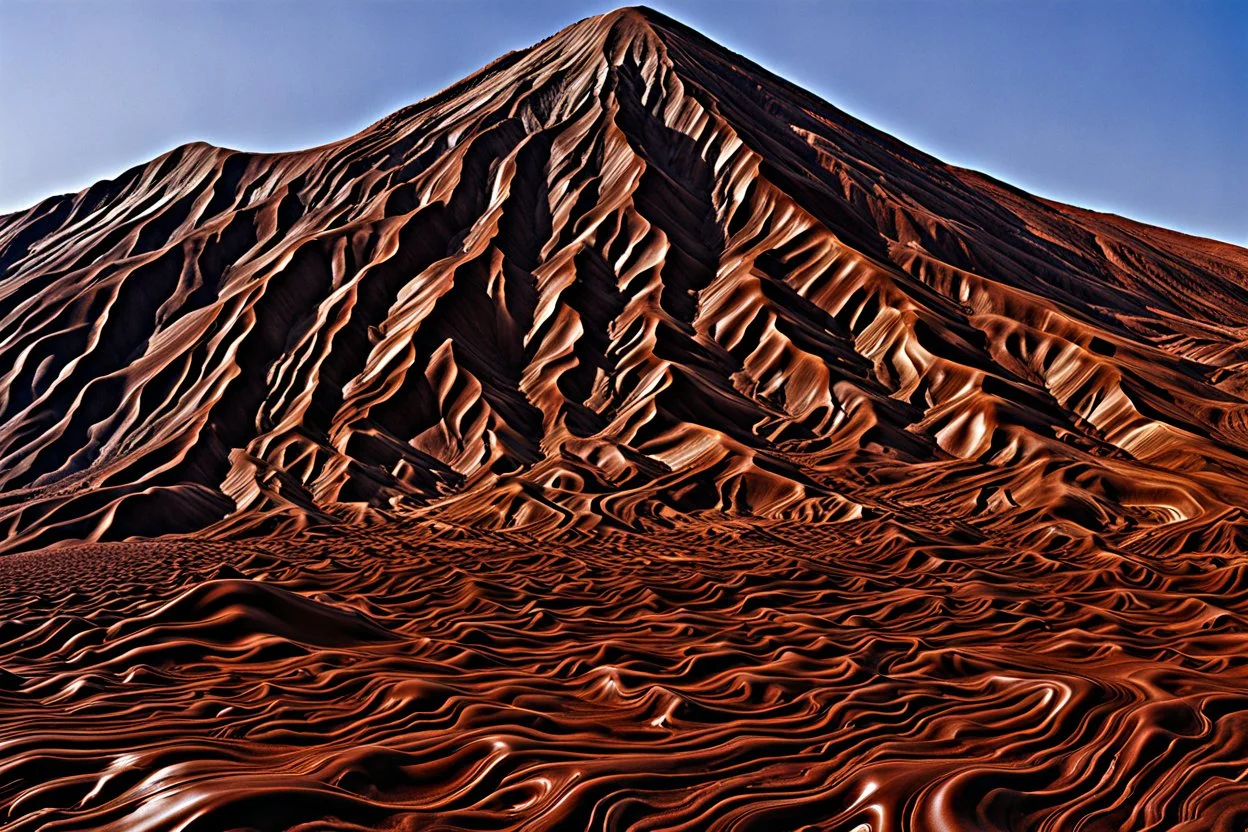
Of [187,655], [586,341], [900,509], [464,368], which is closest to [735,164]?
[586,341]

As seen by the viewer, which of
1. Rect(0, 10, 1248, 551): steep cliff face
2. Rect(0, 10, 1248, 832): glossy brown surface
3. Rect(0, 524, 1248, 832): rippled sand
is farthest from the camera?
Rect(0, 10, 1248, 551): steep cliff face

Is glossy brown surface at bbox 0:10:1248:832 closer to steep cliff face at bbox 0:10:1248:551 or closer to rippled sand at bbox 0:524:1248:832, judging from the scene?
rippled sand at bbox 0:524:1248:832

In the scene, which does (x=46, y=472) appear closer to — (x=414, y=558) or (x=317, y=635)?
(x=414, y=558)

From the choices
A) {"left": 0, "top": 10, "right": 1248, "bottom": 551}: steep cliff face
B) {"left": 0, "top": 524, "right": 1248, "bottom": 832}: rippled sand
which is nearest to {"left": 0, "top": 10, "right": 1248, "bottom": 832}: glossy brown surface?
{"left": 0, "top": 524, "right": 1248, "bottom": 832}: rippled sand

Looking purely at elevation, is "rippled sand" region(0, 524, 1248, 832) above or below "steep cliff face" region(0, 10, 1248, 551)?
below

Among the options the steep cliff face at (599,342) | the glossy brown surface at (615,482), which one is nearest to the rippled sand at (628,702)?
the glossy brown surface at (615,482)
